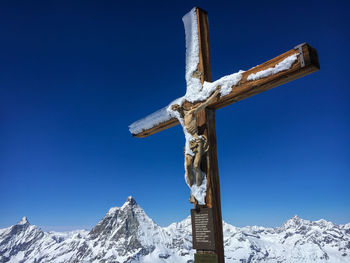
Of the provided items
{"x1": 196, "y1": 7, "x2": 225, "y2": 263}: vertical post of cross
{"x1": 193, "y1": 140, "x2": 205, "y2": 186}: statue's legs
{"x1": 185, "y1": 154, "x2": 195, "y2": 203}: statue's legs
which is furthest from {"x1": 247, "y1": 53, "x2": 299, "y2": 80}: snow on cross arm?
{"x1": 185, "y1": 154, "x2": 195, "y2": 203}: statue's legs

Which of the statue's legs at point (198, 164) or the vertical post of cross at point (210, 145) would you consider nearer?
the vertical post of cross at point (210, 145)

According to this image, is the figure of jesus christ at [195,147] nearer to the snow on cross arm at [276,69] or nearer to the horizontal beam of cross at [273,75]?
the horizontal beam of cross at [273,75]

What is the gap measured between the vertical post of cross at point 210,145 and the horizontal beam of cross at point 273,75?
0.29 metres

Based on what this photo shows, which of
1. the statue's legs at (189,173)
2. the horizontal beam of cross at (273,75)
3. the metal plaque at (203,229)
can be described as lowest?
the metal plaque at (203,229)

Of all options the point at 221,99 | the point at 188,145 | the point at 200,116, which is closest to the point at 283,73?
the point at 221,99

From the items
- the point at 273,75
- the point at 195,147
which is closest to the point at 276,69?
the point at 273,75

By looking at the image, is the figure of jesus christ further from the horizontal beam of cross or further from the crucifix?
the horizontal beam of cross

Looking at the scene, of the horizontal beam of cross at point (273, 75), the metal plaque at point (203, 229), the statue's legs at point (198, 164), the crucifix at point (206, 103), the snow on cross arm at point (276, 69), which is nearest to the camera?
the horizontal beam of cross at point (273, 75)

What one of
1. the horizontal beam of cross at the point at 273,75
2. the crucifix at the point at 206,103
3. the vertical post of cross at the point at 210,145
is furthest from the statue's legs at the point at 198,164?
the horizontal beam of cross at the point at 273,75

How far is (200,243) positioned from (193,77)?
2.64 m

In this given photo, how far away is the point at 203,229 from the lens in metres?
3.84

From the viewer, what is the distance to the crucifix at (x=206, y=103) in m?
3.46

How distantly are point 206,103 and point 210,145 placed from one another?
663mm

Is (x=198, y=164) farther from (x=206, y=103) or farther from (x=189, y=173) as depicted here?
(x=206, y=103)
